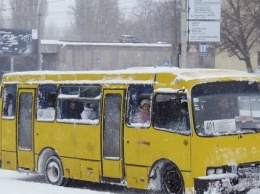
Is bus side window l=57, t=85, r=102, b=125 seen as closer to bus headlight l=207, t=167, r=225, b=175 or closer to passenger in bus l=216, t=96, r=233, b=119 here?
passenger in bus l=216, t=96, r=233, b=119

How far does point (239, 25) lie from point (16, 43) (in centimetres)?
1967

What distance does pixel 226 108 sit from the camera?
43.5 ft

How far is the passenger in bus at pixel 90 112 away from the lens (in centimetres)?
1534

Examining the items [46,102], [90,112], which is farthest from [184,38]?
[90,112]

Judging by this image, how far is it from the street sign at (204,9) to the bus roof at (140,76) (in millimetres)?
11409

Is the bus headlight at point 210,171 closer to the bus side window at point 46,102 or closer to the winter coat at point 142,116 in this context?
the winter coat at point 142,116

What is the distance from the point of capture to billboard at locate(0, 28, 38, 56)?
6073 cm

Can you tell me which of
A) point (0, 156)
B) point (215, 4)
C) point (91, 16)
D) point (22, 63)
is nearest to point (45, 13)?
point (91, 16)

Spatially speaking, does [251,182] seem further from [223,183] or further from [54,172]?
[54,172]

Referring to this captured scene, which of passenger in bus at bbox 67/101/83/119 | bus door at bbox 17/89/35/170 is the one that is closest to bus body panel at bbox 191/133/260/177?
passenger in bus at bbox 67/101/83/119

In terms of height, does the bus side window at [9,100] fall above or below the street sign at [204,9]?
below

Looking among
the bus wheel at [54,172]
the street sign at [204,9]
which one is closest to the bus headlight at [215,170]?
the bus wheel at [54,172]

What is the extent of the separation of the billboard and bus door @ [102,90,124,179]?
151 ft

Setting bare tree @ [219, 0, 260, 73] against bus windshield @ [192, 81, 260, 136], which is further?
bare tree @ [219, 0, 260, 73]
